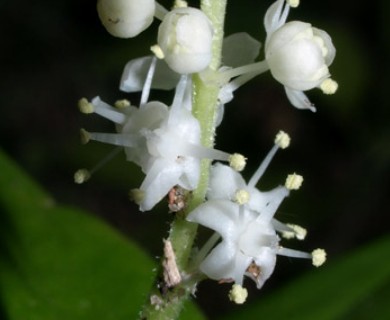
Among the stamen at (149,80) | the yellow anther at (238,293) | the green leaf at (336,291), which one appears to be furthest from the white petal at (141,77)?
the green leaf at (336,291)

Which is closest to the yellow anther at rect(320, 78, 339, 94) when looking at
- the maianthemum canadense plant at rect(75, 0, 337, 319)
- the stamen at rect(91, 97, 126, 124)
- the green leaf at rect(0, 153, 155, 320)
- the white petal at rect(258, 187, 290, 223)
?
the maianthemum canadense plant at rect(75, 0, 337, 319)

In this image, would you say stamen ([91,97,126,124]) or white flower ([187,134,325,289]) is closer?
white flower ([187,134,325,289])

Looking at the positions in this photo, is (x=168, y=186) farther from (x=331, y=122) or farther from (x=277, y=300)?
(x=331, y=122)

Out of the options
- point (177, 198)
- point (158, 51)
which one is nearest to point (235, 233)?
point (177, 198)

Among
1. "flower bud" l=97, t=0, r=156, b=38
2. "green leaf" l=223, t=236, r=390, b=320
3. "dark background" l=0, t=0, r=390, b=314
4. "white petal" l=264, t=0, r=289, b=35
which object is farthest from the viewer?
"dark background" l=0, t=0, r=390, b=314

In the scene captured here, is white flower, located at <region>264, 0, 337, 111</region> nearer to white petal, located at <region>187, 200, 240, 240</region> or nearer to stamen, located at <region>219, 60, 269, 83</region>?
stamen, located at <region>219, 60, 269, 83</region>

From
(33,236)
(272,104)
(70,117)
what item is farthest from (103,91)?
(33,236)

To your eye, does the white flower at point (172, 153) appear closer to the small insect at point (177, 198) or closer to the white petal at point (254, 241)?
the small insect at point (177, 198)

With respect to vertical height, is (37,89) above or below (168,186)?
above
